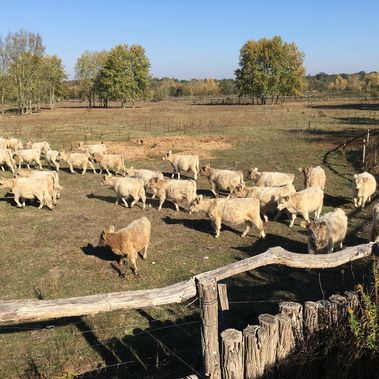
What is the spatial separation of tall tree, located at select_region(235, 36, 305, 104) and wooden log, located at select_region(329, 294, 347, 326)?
83.5 m

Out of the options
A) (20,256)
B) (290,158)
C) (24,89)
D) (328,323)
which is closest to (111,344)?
(328,323)

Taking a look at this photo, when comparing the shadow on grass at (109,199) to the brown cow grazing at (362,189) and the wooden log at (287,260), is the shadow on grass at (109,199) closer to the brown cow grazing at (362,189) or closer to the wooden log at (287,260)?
the brown cow grazing at (362,189)

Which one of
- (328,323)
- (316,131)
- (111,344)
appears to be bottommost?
(111,344)

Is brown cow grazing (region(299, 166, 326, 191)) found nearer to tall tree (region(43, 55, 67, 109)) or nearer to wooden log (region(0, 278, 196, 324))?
wooden log (region(0, 278, 196, 324))

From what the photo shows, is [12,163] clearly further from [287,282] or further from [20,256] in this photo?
[287,282]

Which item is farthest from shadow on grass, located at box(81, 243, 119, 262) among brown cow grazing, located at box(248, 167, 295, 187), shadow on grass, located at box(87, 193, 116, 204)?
brown cow grazing, located at box(248, 167, 295, 187)

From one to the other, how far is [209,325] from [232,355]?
0.44m

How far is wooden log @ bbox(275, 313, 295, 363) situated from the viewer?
4.92 metres

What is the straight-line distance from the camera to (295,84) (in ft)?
283

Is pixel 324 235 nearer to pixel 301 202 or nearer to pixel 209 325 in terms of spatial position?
pixel 301 202

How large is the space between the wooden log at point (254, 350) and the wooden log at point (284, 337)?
257mm

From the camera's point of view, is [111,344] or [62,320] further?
[62,320]

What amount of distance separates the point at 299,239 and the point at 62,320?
8070 millimetres

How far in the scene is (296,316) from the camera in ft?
16.8
